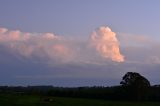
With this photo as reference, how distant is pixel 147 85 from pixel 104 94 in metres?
13.6

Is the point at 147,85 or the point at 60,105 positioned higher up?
the point at 147,85

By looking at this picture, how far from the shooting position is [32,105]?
3147 inches

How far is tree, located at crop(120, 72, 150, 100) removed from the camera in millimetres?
123562

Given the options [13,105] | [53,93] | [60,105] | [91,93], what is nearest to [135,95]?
[91,93]

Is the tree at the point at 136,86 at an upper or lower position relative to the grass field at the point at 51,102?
upper

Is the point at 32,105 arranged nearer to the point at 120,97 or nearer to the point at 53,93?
the point at 120,97

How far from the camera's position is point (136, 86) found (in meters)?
124

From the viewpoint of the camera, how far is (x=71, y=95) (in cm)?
13800

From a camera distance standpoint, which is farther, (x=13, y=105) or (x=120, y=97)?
(x=120, y=97)

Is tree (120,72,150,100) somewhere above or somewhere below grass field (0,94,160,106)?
above

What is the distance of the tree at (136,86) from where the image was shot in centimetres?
12356

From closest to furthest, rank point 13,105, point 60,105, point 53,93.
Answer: point 13,105, point 60,105, point 53,93

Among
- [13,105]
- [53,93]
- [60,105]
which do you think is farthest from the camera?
[53,93]

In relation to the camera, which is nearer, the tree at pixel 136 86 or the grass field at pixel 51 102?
the grass field at pixel 51 102
